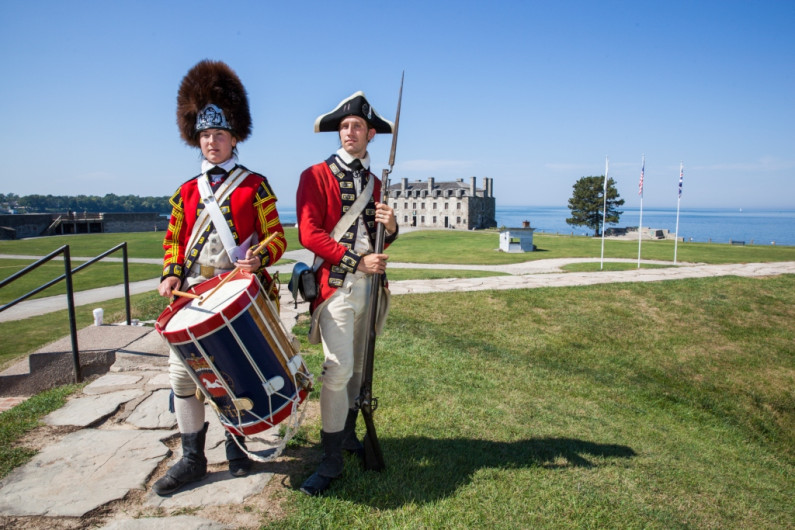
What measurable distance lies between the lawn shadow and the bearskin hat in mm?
2456

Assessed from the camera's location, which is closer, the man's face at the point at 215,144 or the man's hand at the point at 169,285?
the man's hand at the point at 169,285

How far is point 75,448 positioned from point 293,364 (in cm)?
184

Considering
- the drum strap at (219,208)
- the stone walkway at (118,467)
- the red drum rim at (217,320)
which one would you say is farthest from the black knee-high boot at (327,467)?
the drum strap at (219,208)

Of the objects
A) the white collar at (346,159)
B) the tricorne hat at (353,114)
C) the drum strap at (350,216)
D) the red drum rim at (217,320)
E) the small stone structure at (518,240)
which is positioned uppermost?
the tricorne hat at (353,114)

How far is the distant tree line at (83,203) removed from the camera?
4663 inches

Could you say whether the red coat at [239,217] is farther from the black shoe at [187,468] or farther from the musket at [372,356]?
the black shoe at [187,468]

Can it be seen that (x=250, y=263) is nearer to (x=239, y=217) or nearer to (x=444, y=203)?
(x=239, y=217)

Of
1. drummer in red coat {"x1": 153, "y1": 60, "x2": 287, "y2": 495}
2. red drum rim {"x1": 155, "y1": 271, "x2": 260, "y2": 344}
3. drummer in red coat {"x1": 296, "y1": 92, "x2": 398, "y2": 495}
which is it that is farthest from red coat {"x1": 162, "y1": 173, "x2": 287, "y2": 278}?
red drum rim {"x1": 155, "y1": 271, "x2": 260, "y2": 344}

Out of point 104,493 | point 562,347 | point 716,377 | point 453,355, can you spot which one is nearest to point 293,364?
point 104,493

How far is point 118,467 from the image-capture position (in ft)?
10.9

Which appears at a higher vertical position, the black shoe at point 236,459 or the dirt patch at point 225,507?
the black shoe at point 236,459

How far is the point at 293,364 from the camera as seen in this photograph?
9.91 ft

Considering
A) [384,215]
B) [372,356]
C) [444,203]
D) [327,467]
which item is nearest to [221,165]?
[384,215]

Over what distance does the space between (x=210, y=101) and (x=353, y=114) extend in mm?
964
